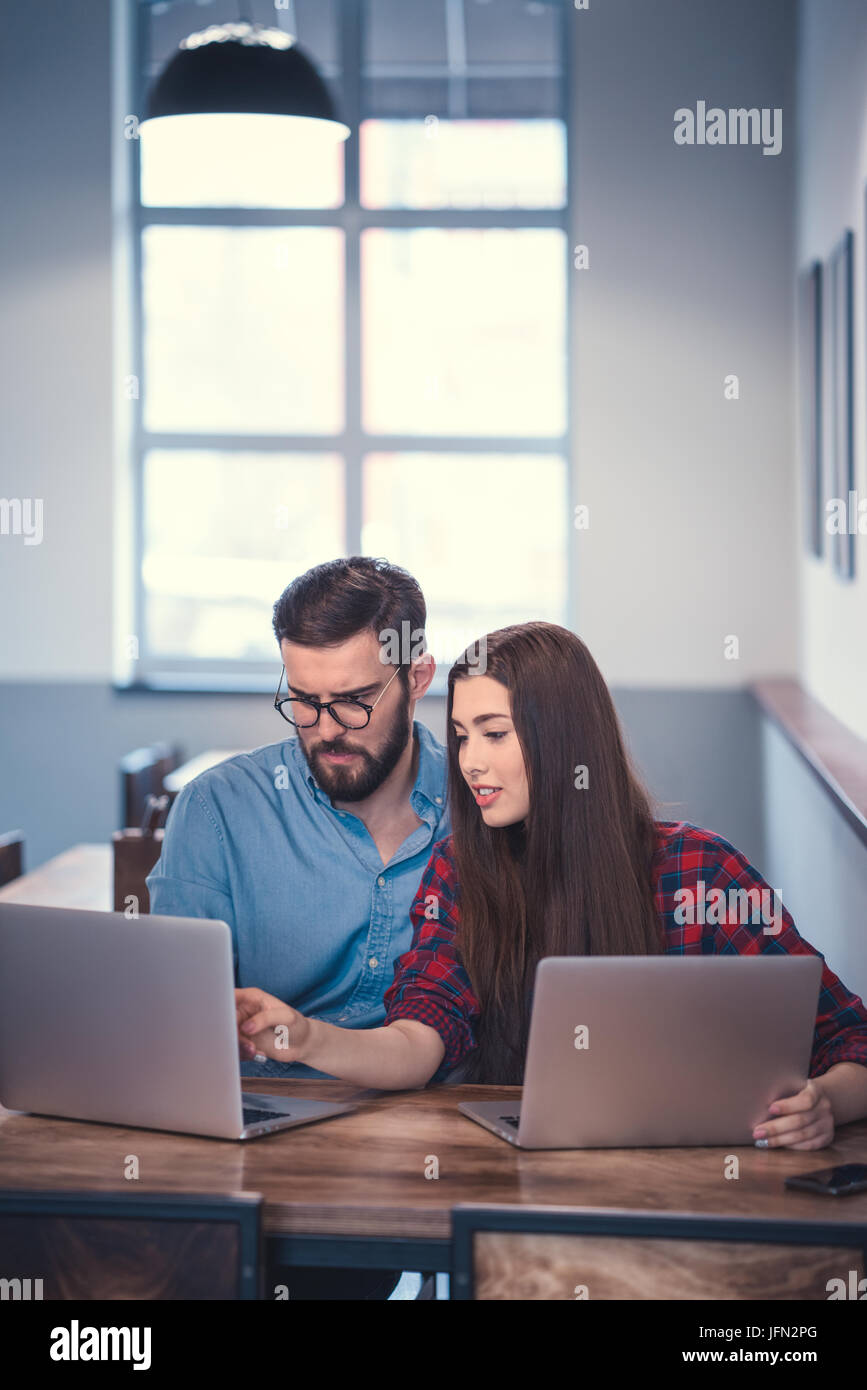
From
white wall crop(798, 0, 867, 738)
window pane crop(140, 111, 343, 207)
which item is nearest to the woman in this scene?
white wall crop(798, 0, 867, 738)

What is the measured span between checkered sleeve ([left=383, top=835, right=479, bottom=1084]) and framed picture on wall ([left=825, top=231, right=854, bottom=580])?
1.90 metres

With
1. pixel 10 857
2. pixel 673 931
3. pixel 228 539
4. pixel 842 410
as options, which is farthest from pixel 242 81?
pixel 228 539

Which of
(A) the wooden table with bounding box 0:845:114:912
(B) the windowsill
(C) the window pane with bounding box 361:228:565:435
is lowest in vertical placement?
(A) the wooden table with bounding box 0:845:114:912

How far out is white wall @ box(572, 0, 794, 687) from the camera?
5000 millimetres

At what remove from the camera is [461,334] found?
5398mm

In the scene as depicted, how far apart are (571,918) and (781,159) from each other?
3.94m

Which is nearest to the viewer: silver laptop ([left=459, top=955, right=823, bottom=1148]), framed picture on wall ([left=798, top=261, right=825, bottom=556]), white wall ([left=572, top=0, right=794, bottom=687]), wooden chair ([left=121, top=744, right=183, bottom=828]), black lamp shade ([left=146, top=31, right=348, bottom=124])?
silver laptop ([left=459, top=955, right=823, bottom=1148])

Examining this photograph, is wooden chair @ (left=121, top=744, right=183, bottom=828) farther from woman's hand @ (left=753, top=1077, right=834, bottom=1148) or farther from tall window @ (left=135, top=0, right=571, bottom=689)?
woman's hand @ (left=753, top=1077, right=834, bottom=1148)

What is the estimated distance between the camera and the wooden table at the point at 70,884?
3051 millimetres

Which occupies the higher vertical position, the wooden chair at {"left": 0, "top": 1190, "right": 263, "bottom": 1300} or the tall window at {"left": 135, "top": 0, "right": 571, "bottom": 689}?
the tall window at {"left": 135, "top": 0, "right": 571, "bottom": 689}

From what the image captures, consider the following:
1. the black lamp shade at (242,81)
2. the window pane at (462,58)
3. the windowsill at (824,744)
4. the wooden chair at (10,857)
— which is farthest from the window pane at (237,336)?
the wooden chair at (10,857)

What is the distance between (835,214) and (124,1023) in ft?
10.2

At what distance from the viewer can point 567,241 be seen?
5258 mm

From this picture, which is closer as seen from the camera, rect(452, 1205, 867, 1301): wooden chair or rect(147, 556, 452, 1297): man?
rect(452, 1205, 867, 1301): wooden chair
